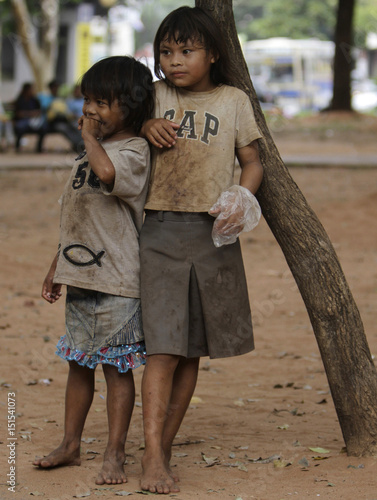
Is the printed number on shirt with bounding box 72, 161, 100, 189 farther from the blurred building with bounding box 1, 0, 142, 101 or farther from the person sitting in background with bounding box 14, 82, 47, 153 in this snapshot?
the blurred building with bounding box 1, 0, 142, 101

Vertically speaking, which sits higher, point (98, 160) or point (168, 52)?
point (168, 52)

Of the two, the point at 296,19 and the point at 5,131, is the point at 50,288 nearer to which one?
the point at 5,131

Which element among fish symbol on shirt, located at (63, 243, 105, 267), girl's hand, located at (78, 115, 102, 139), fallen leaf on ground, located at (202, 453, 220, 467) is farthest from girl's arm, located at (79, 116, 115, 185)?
fallen leaf on ground, located at (202, 453, 220, 467)

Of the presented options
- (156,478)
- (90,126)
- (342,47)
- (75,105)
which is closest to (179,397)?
(156,478)

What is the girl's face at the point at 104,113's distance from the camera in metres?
2.83

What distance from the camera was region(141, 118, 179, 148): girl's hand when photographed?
9.23 ft

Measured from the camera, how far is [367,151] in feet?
50.0

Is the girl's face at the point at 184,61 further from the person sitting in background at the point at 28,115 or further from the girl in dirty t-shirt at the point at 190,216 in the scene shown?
the person sitting in background at the point at 28,115

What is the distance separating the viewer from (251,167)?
2.95 meters

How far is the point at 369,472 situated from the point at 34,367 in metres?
2.26

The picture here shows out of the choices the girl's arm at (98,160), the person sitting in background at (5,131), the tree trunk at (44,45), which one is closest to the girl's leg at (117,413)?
the girl's arm at (98,160)

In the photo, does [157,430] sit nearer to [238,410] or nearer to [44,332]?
[238,410]

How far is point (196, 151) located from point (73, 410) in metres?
1.10

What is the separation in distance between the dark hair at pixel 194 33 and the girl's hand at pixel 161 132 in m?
0.24
